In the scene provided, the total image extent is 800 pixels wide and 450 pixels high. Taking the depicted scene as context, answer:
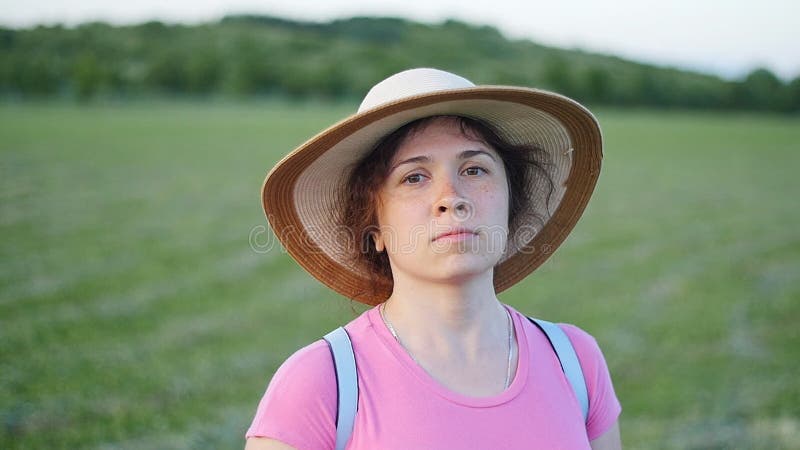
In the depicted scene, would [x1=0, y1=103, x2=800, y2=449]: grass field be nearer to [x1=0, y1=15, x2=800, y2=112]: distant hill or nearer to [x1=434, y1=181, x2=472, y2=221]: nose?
[x1=434, y1=181, x2=472, y2=221]: nose

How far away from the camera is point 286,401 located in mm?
1617

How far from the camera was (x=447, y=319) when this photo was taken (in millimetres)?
1853

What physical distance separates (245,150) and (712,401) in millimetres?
21534

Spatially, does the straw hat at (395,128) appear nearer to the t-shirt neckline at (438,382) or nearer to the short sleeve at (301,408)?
the t-shirt neckline at (438,382)

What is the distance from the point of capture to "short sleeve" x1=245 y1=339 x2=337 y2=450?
5.23 feet

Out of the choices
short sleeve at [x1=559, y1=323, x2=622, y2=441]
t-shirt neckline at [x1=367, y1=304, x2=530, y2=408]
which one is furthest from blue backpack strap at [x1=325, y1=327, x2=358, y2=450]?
short sleeve at [x1=559, y1=323, x2=622, y2=441]

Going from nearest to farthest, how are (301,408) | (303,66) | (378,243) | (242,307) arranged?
(301,408)
(378,243)
(242,307)
(303,66)

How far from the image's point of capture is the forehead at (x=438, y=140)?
6.21ft

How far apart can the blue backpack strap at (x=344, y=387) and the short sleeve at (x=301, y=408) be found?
0.05ft

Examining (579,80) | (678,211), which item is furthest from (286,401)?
(579,80)

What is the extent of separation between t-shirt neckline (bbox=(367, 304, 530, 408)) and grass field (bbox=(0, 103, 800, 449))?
0.85 metres

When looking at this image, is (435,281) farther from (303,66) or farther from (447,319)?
(303,66)

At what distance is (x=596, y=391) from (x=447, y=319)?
0.41 metres

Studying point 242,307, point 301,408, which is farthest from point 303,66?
point 301,408
